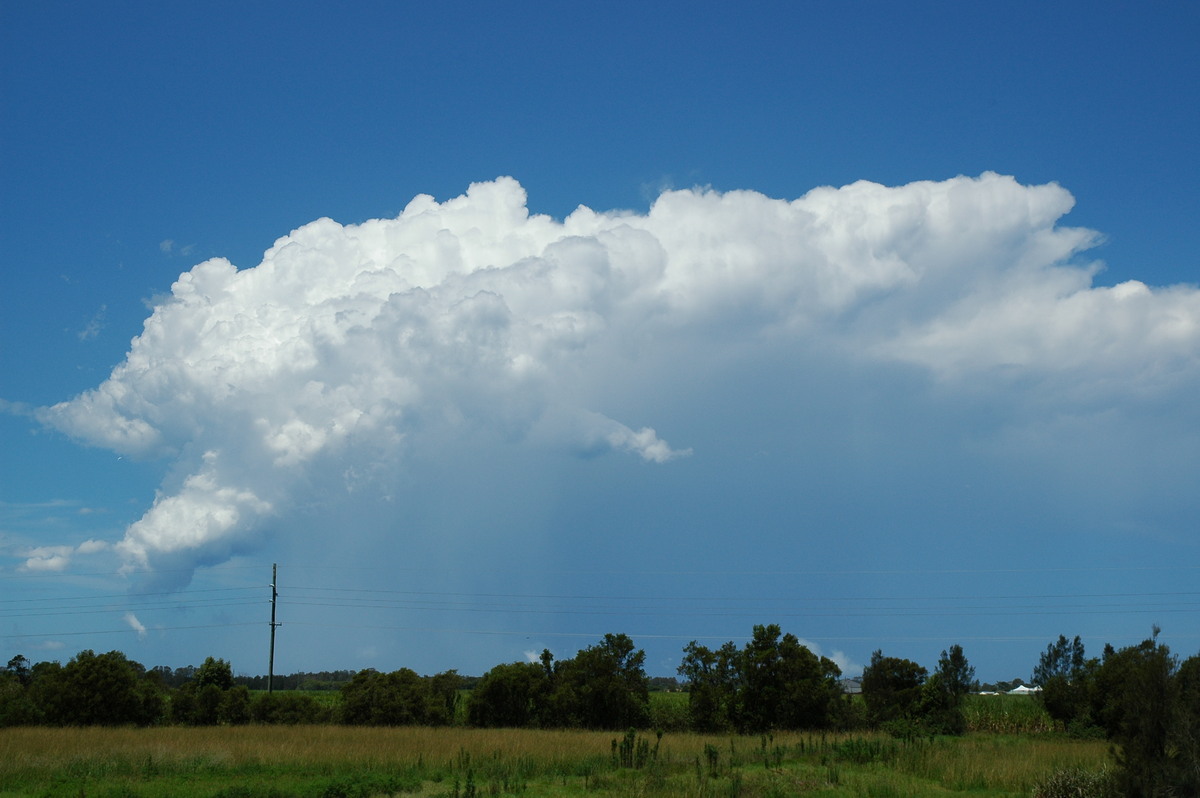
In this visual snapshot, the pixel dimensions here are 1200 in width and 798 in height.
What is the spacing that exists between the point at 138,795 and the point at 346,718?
21048mm

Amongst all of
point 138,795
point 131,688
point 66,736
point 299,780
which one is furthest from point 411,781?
point 131,688

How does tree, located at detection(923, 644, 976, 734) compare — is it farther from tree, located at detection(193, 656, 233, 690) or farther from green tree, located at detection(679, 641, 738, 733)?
tree, located at detection(193, 656, 233, 690)

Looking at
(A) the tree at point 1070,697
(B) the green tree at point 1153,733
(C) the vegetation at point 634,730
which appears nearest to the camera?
(B) the green tree at point 1153,733

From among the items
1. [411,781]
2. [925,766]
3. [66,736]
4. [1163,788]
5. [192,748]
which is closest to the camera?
[1163,788]

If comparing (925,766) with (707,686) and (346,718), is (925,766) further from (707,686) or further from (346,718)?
(346,718)

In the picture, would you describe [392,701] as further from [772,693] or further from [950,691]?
[950,691]

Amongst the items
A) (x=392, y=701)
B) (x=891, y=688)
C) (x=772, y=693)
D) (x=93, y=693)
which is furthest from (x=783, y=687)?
(x=93, y=693)

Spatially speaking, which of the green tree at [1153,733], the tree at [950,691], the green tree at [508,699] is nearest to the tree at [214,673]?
the green tree at [508,699]

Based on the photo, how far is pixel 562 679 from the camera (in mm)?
37719

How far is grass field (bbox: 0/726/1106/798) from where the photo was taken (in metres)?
18.0

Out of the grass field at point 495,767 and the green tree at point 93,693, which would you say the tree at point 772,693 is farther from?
the green tree at point 93,693

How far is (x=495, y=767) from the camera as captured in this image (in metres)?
21.2

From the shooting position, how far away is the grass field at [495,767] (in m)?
18.0

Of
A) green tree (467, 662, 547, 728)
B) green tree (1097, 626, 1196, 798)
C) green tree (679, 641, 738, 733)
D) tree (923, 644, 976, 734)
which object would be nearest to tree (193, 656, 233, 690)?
green tree (467, 662, 547, 728)
